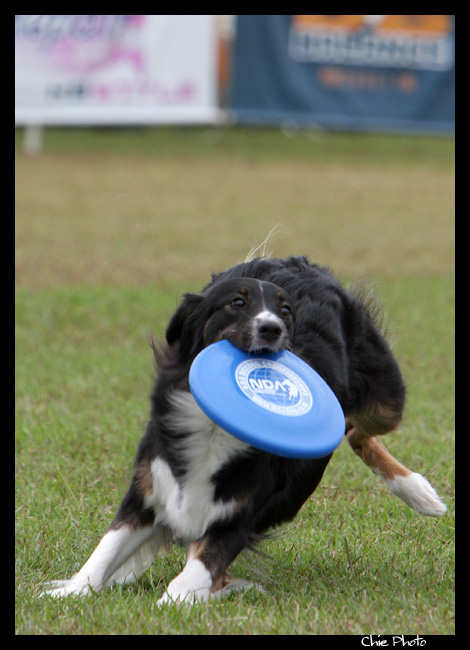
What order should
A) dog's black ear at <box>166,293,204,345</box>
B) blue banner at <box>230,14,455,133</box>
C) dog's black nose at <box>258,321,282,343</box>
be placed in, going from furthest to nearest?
1. blue banner at <box>230,14,455,133</box>
2. dog's black ear at <box>166,293,204,345</box>
3. dog's black nose at <box>258,321,282,343</box>

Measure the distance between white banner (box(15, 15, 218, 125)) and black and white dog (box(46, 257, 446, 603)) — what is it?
13090mm

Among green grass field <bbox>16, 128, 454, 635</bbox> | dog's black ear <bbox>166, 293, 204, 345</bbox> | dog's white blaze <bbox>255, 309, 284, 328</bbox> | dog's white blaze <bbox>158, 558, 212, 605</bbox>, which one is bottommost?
green grass field <bbox>16, 128, 454, 635</bbox>

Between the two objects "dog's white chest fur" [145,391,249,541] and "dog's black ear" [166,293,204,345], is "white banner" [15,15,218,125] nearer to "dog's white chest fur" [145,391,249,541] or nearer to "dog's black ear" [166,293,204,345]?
"dog's black ear" [166,293,204,345]

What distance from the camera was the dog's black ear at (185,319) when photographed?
13.0 ft

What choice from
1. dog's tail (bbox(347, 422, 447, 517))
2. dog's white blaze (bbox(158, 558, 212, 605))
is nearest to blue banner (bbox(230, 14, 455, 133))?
dog's tail (bbox(347, 422, 447, 517))

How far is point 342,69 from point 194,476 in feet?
49.3

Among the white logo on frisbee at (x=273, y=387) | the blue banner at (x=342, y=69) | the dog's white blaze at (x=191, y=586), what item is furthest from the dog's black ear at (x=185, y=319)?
the blue banner at (x=342, y=69)

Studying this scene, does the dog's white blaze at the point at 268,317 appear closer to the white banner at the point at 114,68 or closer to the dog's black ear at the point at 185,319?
the dog's black ear at the point at 185,319

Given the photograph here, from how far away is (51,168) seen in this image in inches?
649

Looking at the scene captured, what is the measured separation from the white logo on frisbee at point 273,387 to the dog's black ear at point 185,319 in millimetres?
418

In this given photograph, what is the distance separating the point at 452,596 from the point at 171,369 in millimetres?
1484

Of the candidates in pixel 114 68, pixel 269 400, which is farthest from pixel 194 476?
pixel 114 68

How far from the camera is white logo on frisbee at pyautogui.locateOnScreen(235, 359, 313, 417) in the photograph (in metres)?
3.64
